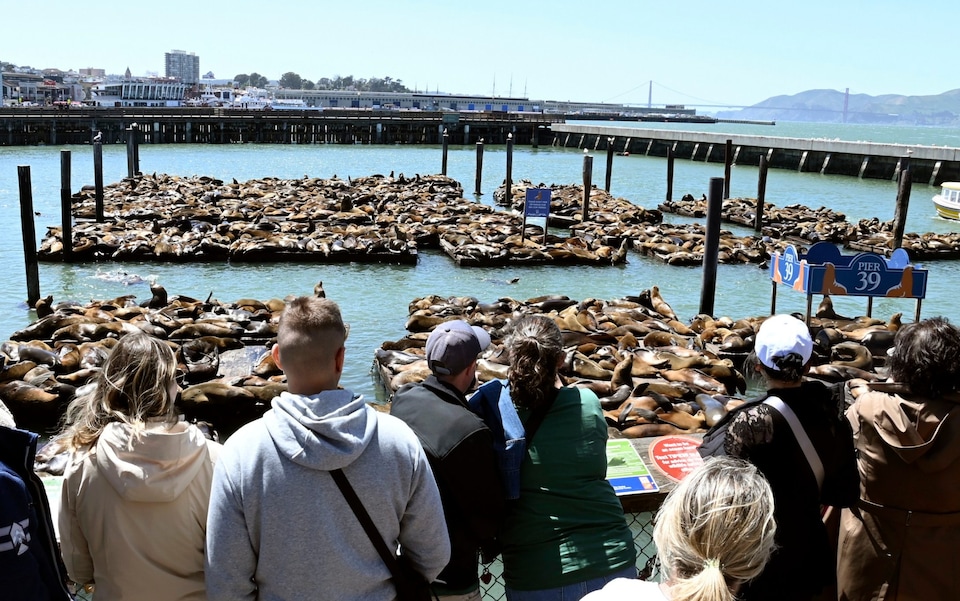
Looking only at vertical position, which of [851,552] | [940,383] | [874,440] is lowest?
[851,552]

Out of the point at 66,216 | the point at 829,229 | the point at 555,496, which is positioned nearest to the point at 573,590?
the point at 555,496

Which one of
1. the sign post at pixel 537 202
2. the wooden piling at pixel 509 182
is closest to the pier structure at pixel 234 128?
the wooden piling at pixel 509 182

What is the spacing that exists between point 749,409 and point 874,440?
51 cm

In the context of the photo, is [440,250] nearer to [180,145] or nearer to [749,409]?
[749,409]

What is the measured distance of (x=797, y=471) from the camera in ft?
8.95

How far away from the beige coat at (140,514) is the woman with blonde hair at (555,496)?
997 mm

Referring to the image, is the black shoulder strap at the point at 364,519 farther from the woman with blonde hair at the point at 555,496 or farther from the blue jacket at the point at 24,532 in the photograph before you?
the blue jacket at the point at 24,532

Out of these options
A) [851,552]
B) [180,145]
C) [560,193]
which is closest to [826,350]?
[851,552]

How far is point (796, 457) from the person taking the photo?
108 inches

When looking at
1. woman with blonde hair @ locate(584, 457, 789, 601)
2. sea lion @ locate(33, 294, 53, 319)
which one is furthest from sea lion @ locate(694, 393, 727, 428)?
sea lion @ locate(33, 294, 53, 319)

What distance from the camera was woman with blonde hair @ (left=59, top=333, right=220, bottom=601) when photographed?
235cm

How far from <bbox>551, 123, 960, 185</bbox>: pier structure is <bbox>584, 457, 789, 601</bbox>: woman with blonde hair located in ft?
98.8

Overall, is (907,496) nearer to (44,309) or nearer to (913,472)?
(913,472)

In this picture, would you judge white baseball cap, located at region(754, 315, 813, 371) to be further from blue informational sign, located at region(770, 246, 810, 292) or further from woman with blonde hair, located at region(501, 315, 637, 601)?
blue informational sign, located at region(770, 246, 810, 292)
